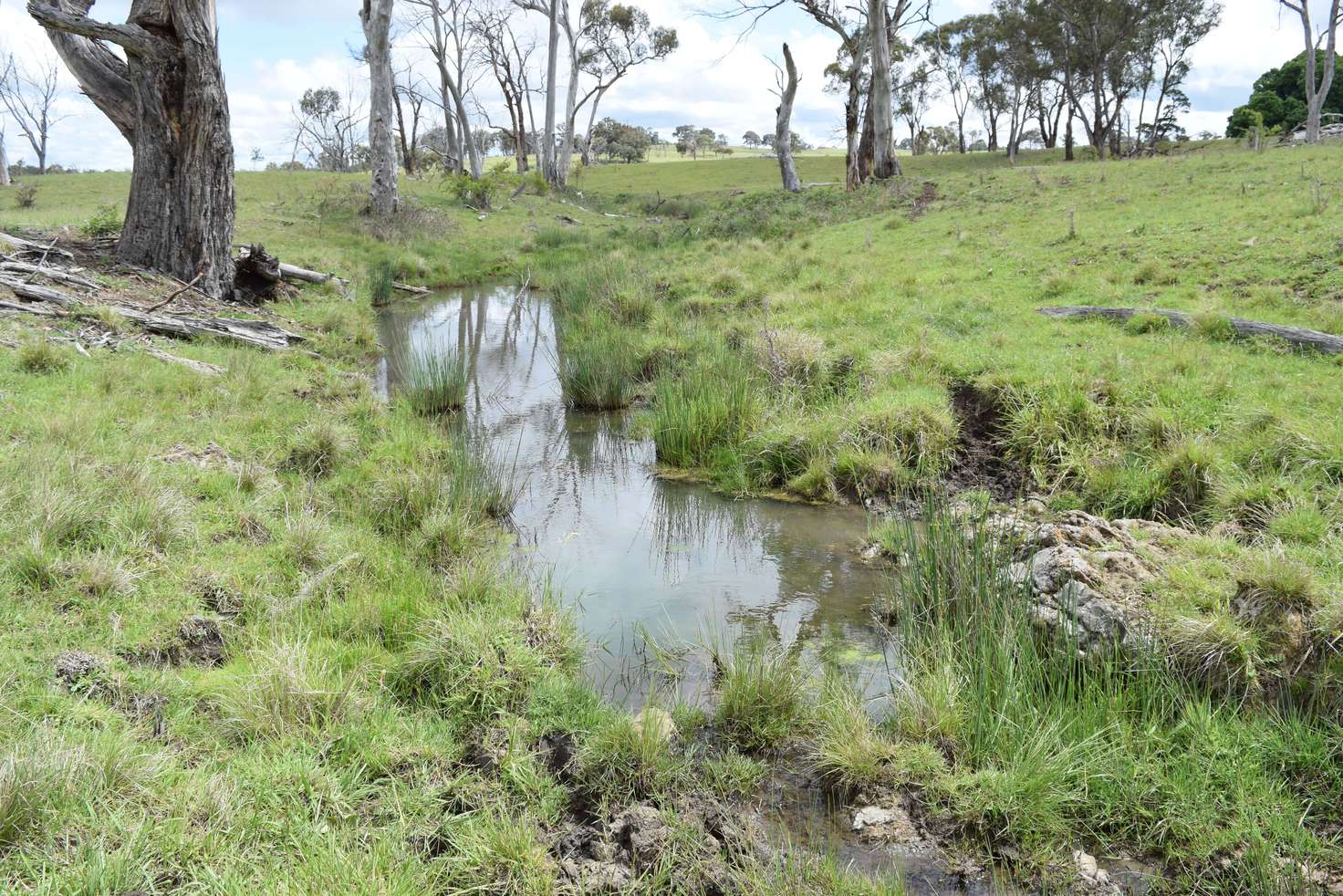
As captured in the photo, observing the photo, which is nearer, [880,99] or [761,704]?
[761,704]

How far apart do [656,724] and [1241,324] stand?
7.27 metres

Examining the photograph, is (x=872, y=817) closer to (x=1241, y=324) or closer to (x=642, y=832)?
(x=642, y=832)

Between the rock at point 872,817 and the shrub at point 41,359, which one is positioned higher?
the shrub at point 41,359

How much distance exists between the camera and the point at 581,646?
4.21 m

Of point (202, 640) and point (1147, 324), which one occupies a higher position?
point (1147, 324)

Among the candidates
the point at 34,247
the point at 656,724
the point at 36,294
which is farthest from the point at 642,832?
the point at 34,247

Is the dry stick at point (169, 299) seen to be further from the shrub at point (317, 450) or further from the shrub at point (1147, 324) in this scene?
the shrub at point (1147, 324)

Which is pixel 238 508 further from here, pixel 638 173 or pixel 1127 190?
pixel 638 173

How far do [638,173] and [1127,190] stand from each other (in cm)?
3595

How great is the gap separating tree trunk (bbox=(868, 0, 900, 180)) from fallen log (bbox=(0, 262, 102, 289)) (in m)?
20.1

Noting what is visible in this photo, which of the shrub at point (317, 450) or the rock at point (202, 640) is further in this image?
the shrub at point (317, 450)

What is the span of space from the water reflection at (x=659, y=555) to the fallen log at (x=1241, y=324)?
4398 millimetres

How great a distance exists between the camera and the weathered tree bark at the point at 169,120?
31.3ft

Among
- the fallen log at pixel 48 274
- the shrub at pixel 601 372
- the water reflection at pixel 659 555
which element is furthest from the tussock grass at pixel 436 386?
the fallen log at pixel 48 274
